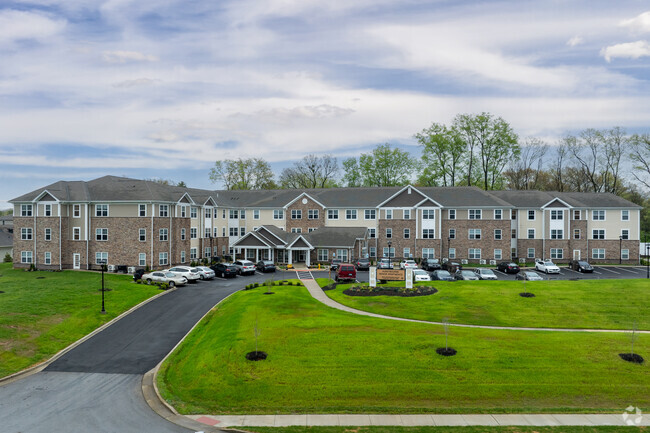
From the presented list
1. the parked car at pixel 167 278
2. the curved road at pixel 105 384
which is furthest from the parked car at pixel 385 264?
the curved road at pixel 105 384

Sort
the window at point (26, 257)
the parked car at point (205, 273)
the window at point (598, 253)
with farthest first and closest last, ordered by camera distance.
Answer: the window at point (598, 253)
the window at point (26, 257)
the parked car at point (205, 273)

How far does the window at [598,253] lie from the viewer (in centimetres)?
5859

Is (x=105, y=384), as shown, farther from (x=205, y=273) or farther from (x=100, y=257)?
(x=100, y=257)

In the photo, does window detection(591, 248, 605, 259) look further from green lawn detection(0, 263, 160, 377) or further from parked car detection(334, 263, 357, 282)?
green lawn detection(0, 263, 160, 377)

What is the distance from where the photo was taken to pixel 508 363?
20.0m

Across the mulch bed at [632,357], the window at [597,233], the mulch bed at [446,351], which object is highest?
the window at [597,233]

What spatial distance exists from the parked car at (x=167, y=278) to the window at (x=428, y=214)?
3186cm

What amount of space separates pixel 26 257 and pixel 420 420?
52.7 meters

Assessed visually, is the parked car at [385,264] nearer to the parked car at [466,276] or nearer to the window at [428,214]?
the window at [428,214]

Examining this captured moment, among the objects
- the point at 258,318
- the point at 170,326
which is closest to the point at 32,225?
the point at 170,326

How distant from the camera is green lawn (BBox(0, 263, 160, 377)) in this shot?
25.3 meters

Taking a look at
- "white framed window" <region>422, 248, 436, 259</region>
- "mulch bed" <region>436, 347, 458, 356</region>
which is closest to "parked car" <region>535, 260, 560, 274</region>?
"white framed window" <region>422, 248, 436, 259</region>

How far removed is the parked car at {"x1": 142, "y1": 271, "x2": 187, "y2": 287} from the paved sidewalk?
28424mm

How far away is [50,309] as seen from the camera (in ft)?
104
